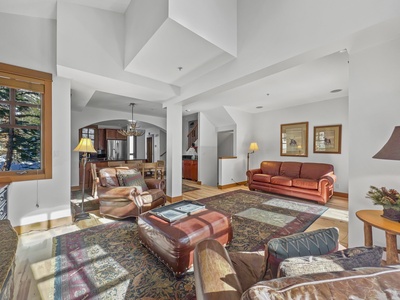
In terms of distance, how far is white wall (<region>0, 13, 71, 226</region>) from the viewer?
2570mm

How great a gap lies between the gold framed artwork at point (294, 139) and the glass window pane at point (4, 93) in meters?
6.37

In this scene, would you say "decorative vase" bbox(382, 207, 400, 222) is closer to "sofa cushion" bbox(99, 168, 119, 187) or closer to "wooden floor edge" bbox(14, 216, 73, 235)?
"sofa cushion" bbox(99, 168, 119, 187)

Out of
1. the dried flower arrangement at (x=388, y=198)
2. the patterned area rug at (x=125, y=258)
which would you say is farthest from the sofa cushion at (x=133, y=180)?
the dried flower arrangement at (x=388, y=198)

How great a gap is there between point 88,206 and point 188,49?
374cm

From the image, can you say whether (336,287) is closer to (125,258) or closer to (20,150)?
(125,258)

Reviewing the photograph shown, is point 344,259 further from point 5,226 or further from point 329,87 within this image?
point 329,87

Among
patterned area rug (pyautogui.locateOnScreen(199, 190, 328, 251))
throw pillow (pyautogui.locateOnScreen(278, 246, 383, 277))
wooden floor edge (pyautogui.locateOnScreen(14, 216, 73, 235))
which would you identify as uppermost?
throw pillow (pyautogui.locateOnScreen(278, 246, 383, 277))

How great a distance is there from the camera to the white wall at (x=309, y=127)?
182 inches

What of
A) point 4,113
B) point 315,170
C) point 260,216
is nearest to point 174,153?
point 260,216

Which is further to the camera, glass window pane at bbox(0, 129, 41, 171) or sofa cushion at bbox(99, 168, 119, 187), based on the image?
sofa cushion at bbox(99, 168, 119, 187)

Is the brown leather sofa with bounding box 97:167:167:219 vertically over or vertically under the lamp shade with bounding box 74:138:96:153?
under

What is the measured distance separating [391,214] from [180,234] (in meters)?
1.87

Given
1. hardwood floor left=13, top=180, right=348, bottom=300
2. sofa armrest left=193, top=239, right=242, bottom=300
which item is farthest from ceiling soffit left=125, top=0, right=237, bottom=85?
hardwood floor left=13, top=180, right=348, bottom=300

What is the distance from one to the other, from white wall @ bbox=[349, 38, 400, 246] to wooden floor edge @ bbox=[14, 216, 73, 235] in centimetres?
405
